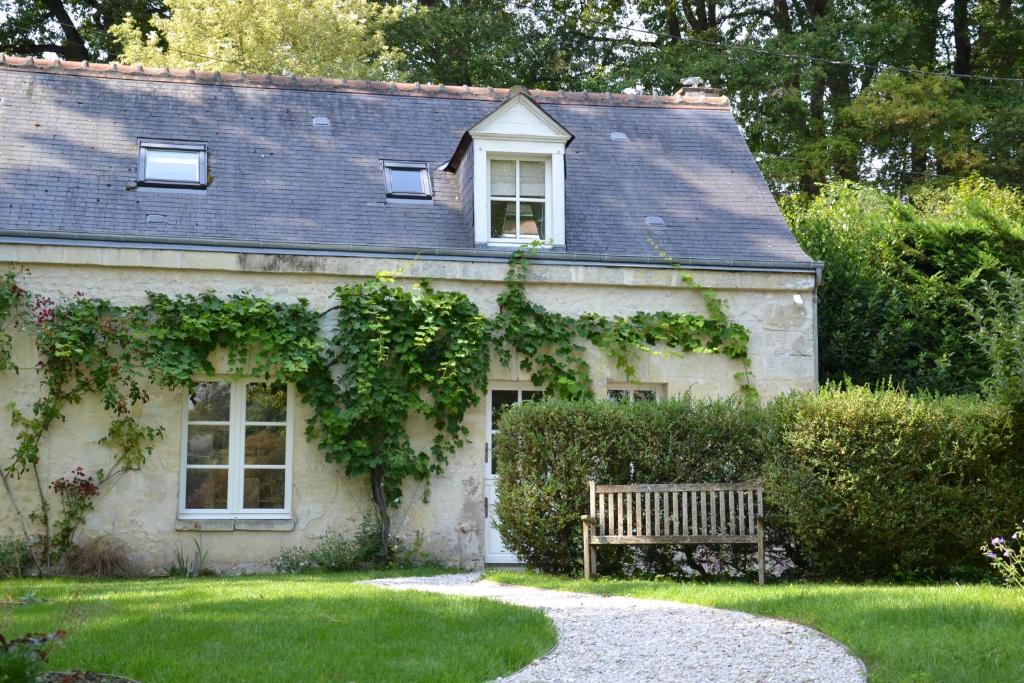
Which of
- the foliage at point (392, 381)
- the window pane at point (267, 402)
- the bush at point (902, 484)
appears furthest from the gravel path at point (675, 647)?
the window pane at point (267, 402)

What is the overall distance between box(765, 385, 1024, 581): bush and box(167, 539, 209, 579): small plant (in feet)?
19.1

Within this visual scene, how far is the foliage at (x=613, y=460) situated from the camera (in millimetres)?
10008

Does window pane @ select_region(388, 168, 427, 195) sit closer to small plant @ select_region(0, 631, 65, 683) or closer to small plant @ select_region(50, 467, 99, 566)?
small plant @ select_region(50, 467, 99, 566)

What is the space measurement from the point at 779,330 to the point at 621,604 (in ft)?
18.2

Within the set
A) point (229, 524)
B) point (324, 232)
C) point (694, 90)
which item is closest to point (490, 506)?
point (229, 524)

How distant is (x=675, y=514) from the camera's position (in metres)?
9.69

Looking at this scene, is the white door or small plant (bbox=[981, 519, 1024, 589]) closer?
small plant (bbox=[981, 519, 1024, 589])

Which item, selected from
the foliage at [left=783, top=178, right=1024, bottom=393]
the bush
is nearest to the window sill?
the bush

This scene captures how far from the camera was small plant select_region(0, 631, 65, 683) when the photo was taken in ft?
15.5

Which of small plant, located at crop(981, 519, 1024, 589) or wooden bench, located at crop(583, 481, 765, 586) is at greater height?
wooden bench, located at crop(583, 481, 765, 586)

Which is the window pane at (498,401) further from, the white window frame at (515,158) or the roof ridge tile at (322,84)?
the roof ridge tile at (322,84)

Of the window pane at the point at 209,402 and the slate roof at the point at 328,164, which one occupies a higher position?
the slate roof at the point at 328,164

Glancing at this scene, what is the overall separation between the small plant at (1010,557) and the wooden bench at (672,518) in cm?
185

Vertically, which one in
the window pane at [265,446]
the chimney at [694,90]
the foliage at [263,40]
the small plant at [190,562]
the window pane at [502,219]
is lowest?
the small plant at [190,562]
